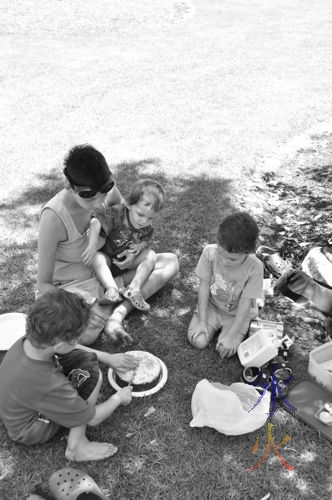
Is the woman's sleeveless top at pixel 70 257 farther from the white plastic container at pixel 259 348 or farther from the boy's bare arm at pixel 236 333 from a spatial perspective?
the white plastic container at pixel 259 348

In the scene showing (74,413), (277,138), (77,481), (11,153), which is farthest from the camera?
(277,138)

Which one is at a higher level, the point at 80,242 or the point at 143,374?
the point at 80,242

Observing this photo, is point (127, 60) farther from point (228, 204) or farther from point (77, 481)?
point (77, 481)

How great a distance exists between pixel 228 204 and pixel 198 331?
2.00 metres

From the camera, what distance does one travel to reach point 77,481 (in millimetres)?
2061

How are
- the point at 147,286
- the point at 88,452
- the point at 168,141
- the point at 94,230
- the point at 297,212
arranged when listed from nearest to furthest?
the point at 88,452
the point at 94,230
the point at 147,286
the point at 297,212
the point at 168,141

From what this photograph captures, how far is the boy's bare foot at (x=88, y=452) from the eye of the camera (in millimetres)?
2324

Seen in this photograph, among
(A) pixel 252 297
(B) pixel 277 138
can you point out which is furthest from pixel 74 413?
(B) pixel 277 138

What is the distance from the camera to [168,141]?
6109 mm

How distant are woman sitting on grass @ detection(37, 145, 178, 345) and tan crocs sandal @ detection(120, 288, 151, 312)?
10 centimetres

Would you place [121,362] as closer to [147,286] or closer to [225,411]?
[225,411]

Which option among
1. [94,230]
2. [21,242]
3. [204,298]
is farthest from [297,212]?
[21,242]

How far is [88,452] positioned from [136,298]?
1.10 metres

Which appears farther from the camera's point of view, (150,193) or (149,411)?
(150,193)
